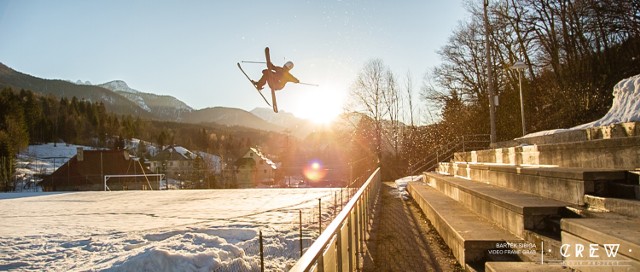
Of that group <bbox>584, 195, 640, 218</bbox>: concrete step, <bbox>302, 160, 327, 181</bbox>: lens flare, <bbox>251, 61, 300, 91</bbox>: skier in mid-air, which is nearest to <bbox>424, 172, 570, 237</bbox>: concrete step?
<bbox>584, 195, 640, 218</bbox>: concrete step

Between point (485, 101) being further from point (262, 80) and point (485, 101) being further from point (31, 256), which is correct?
point (31, 256)

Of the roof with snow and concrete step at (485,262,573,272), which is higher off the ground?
the roof with snow

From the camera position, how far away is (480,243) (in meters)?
3.89

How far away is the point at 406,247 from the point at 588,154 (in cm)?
263

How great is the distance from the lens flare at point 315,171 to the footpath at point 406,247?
2277 cm

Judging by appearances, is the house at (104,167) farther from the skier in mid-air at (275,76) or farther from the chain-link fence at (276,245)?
the chain-link fence at (276,245)

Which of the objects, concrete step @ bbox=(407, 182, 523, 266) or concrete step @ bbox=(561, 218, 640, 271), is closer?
concrete step @ bbox=(561, 218, 640, 271)

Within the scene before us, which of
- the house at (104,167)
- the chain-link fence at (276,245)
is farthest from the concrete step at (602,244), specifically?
the house at (104,167)

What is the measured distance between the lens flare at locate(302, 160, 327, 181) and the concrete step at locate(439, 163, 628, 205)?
25.2 m

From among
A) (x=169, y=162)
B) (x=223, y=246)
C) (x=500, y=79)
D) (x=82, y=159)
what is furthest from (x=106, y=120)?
(x=223, y=246)

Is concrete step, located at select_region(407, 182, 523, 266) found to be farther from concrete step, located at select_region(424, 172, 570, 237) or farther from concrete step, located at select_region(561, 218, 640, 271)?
concrete step, located at select_region(561, 218, 640, 271)

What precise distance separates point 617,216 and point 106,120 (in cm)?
14438

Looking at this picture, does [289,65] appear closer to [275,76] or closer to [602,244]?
[275,76]

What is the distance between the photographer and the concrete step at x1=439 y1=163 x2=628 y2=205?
3.43m
